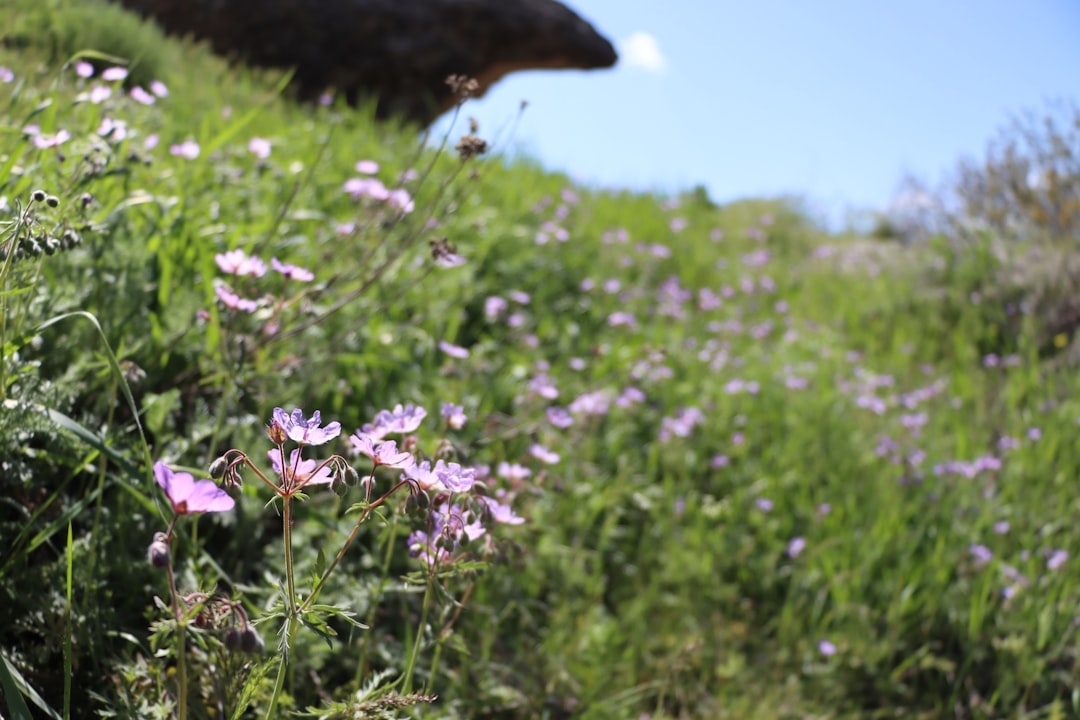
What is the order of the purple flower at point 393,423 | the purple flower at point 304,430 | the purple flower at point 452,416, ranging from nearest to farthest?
the purple flower at point 304,430, the purple flower at point 393,423, the purple flower at point 452,416

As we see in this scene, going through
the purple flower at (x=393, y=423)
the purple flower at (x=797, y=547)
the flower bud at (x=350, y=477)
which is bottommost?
the purple flower at (x=797, y=547)

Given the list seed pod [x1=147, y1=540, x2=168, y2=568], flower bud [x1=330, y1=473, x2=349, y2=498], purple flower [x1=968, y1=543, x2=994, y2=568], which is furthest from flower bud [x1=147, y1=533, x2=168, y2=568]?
purple flower [x1=968, y1=543, x2=994, y2=568]

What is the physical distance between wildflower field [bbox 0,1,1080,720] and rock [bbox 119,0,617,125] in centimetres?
314

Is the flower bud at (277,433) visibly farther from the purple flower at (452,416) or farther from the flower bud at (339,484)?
the purple flower at (452,416)

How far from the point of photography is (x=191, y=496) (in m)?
0.86

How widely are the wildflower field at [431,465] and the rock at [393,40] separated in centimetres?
314

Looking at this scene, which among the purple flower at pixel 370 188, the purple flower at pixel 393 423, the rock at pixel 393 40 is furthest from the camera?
the rock at pixel 393 40

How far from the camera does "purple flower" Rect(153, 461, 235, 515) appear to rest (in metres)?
0.84

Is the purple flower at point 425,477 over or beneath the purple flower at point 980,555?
over

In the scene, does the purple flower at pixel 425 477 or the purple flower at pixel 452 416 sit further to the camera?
the purple flower at pixel 452 416

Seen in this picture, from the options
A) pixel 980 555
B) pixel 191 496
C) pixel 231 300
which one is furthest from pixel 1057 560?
pixel 191 496

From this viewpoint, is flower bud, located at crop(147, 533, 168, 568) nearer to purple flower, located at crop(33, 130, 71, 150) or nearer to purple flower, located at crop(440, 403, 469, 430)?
purple flower, located at crop(440, 403, 469, 430)

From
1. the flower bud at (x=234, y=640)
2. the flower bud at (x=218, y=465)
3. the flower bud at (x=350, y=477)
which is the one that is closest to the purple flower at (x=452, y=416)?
the flower bud at (x=350, y=477)

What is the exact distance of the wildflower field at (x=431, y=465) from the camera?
1354mm
